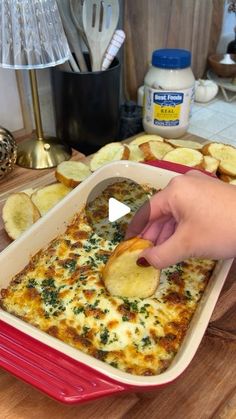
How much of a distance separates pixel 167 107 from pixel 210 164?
11.4 inches

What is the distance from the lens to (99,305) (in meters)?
0.67

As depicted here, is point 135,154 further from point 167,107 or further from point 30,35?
point 30,35

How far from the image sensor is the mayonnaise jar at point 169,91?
1.19 meters

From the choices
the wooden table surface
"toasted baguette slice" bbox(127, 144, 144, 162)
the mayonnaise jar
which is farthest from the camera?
the mayonnaise jar

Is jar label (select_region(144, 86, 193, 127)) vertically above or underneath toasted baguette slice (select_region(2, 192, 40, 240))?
above

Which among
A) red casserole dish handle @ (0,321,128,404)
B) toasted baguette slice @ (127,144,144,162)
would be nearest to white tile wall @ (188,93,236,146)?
toasted baguette slice @ (127,144,144,162)

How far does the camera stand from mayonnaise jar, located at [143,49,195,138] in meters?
1.19

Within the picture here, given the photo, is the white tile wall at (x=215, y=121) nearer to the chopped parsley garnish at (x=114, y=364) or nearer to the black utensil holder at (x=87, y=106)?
the black utensil holder at (x=87, y=106)

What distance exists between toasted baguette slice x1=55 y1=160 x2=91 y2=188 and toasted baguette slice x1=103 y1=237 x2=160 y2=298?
0.34 meters

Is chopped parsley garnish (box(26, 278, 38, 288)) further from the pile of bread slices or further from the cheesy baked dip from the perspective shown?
the pile of bread slices
